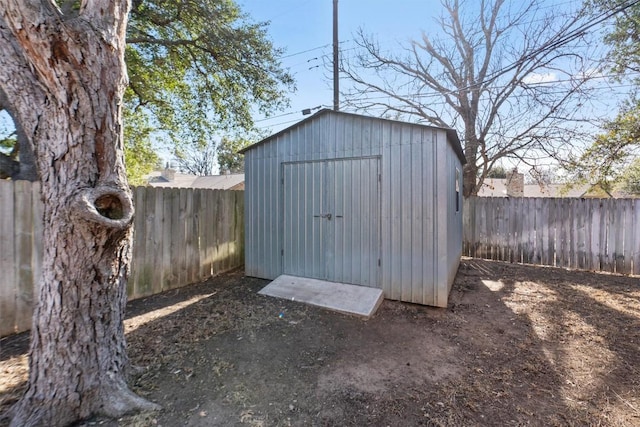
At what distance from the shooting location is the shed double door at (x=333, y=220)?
166 inches

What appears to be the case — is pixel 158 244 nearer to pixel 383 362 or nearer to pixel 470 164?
pixel 383 362

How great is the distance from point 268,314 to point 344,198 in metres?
2.06

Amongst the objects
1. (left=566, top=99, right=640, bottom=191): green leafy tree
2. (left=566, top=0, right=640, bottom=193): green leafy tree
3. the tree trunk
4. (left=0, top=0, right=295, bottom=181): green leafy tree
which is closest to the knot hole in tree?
(left=0, top=0, right=295, bottom=181): green leafy tree

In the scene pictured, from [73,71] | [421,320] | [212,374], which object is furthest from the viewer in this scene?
[421,320]

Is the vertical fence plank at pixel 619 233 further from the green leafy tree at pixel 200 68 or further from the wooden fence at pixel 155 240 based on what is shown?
the green leafy tree at pixel 200 68

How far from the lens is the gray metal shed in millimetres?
3824

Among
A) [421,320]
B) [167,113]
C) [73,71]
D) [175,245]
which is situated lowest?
[421,320]

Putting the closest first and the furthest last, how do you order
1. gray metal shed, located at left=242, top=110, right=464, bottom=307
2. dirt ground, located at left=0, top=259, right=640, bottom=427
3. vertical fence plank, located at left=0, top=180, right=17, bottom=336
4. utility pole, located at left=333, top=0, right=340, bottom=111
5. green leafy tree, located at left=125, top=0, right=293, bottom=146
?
dirt ground, located at left=0, top=259, right=640, bottom=427
vertical fence plank, located at left=0, top=180, right=17, bottom=336
gray metal shed, located at left=242, top=110, right=464, bottom=307
green leafy tree, located at left=125, top=0, right=293, bottom=146
utility pole, located at left=333, top=0, right=340, bottom=111

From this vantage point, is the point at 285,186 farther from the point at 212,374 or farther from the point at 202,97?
the point at 202,97

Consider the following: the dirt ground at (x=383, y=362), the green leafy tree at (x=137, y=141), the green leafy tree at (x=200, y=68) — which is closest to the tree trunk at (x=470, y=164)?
the dirt ground at (x=383, y=362)

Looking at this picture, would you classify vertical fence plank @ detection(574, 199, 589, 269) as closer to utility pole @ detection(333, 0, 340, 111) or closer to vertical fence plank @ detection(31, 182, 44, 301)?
utility pole @ detection(333, 0, 340, 111)

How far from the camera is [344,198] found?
441cm

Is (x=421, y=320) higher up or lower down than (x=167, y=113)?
lower down

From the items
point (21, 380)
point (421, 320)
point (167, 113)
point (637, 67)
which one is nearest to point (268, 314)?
point (421, 320)
